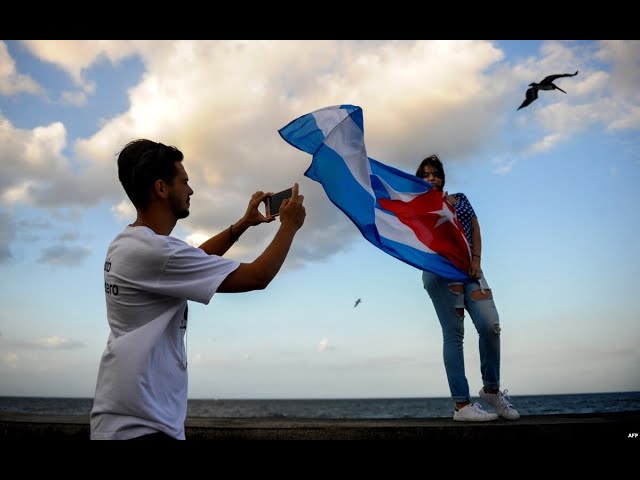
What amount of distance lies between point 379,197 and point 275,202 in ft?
7.96

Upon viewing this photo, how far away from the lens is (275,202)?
3.06 meters

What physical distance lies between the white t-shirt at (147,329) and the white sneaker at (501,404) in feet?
11.8

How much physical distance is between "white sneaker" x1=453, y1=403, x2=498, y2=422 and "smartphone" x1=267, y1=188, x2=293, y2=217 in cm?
287

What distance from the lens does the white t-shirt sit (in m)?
2.06

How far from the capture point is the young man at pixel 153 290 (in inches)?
81.4

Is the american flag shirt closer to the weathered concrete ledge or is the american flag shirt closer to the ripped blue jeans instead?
the ripped blue jeans

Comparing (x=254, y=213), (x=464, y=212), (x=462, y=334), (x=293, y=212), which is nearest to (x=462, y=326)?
(x=462, y=334)

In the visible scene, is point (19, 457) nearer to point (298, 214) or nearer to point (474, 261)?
point (298, 214)

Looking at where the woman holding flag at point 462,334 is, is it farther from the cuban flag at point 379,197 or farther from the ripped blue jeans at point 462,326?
the cuban flag at point 379,197

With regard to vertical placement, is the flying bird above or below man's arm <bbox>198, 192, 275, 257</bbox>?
above

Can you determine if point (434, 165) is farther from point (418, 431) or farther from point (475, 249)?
point (418, 431)

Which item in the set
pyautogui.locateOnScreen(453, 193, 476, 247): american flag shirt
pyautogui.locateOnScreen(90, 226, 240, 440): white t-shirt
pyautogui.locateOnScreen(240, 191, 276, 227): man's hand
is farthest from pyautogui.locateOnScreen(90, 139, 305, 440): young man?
pyautogui.locateOnScreen(453, 193, 476, 247): american flag shirt

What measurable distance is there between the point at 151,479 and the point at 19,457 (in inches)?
20.3

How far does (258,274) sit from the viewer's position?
7.48ft
